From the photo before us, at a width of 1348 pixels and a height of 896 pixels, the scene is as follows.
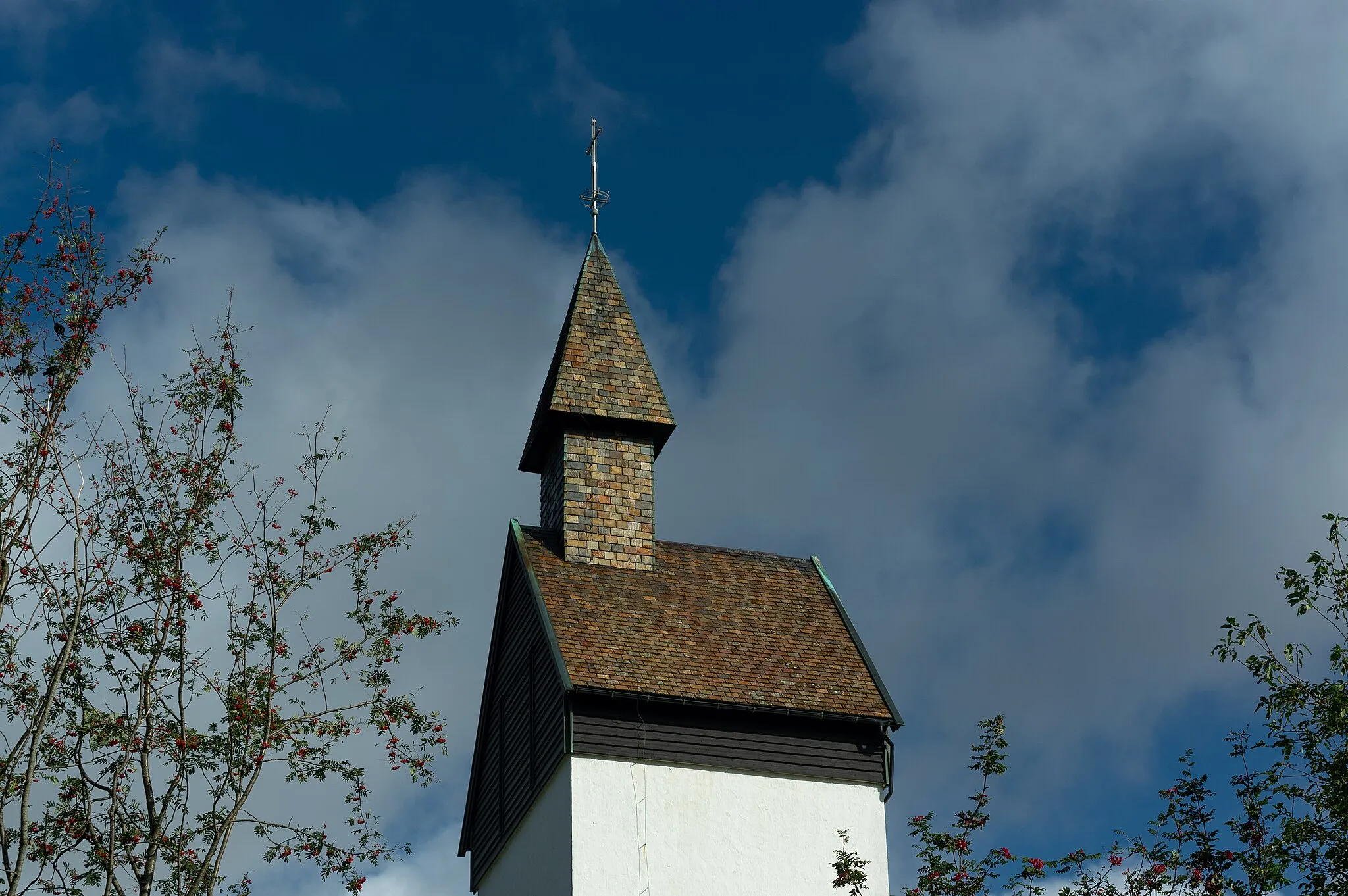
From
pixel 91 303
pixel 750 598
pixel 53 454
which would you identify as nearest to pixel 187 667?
pixel 53 454

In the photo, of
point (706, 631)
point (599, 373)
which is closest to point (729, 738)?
point (706, 631)

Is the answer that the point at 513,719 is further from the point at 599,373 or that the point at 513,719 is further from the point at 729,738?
the point at 599,373

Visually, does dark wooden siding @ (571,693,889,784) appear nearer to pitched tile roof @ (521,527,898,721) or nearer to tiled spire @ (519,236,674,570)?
pitched tile roof @ (521,527,898,721)

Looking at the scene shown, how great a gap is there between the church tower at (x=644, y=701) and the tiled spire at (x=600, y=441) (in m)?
0.04

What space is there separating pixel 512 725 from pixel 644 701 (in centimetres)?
412

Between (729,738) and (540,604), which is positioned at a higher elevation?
(540,604)

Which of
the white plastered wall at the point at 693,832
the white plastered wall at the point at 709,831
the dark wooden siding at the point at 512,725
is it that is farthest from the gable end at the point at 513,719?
the white plastered wall at the point at 709,831

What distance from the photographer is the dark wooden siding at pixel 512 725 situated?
26500mm

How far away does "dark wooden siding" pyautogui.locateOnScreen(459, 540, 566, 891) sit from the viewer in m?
26.5

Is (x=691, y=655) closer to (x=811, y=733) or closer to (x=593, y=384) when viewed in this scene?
(x=811, y=733)

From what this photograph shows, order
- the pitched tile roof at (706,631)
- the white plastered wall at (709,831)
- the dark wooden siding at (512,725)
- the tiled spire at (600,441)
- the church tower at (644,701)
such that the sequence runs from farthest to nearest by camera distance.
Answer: the tiled spire at (600,441)
the dark wooden siding at (512,725)
the pitched tile roof at (706,631)
the church tower at (644,701)
the white plastered wall at (709,831)

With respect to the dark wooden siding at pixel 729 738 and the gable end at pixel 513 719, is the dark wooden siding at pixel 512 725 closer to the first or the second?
the gable end at pixel 513 719

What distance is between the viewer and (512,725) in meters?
28.9

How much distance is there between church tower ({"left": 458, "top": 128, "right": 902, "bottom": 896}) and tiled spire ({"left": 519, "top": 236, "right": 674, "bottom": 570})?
0.04 meters
